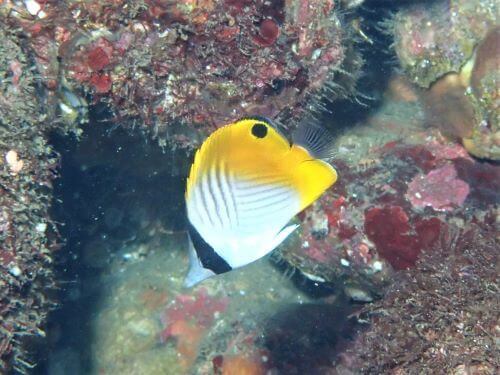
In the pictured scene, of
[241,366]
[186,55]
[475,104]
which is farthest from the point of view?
[475,104]

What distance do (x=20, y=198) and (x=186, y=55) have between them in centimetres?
152

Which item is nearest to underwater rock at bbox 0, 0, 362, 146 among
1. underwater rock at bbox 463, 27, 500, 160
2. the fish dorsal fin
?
the fish dorsal fin

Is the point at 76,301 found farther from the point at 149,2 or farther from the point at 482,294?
the point at 482,294

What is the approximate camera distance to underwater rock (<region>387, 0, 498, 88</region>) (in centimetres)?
493

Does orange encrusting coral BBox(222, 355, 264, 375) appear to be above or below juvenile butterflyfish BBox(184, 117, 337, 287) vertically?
below

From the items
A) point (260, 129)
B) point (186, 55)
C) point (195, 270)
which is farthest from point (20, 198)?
point (260, 129)

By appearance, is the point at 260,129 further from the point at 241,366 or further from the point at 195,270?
the point at 241,366

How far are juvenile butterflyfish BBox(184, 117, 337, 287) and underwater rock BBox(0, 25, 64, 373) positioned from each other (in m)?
1.27

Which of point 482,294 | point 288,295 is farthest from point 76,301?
point 482,294

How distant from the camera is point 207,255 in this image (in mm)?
2340

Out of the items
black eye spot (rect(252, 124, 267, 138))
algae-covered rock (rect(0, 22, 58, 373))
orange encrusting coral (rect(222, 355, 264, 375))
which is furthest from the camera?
orange encrusting coral (rect(222, 355, 264, 375))

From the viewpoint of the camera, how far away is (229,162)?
7.47 feet

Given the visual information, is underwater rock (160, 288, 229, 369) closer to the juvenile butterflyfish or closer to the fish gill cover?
the fish gill cover

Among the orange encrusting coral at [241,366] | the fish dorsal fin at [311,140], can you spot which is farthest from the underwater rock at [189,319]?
the fish dorsal fin at [311,140]
